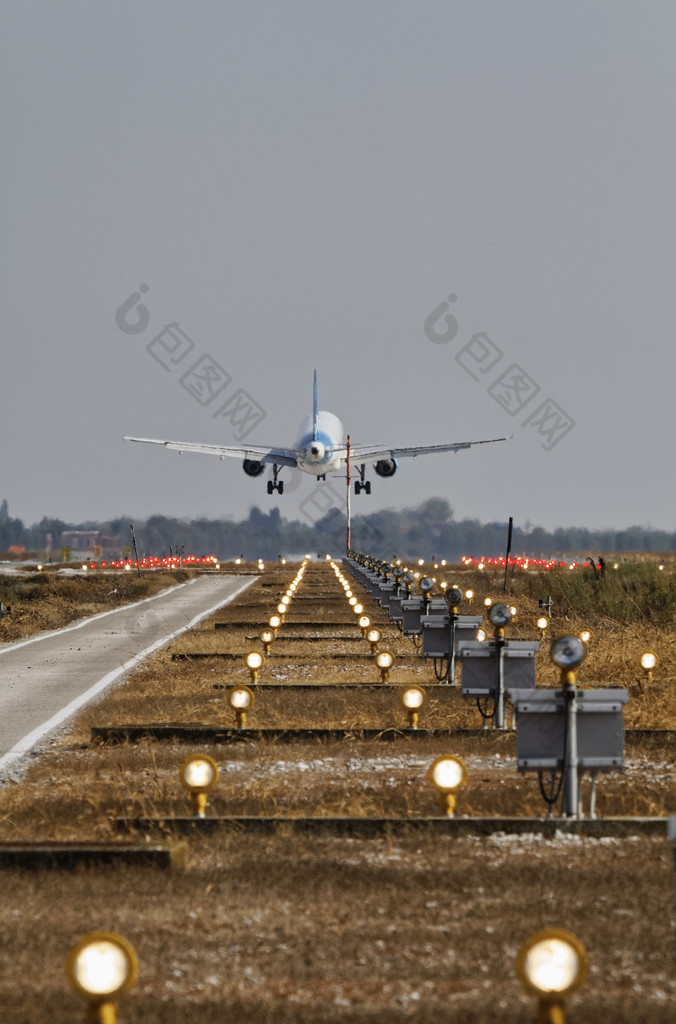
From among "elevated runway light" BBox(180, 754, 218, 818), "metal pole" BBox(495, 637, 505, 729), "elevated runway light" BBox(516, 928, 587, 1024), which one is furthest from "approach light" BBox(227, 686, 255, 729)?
"elevated runway light" BBox(516, 928, 587, 1024)

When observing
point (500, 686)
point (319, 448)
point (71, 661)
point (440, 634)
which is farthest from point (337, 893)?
point (319, 448)

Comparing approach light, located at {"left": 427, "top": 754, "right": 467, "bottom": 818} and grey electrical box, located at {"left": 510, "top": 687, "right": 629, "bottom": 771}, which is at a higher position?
grey electrical box, located at {"left": 510, "top": 687, "right": 629, "bottom": 771}

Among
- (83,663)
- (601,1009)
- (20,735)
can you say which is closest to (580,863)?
(601,1009)

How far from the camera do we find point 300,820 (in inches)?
367

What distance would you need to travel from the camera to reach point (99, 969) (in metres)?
4.81

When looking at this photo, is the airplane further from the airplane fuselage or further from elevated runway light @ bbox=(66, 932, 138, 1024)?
elevated runway light @ bbox=(66, 932, 138, 1024)

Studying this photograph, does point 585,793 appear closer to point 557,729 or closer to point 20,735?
point 557,729

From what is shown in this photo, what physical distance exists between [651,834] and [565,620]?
71.7 ft

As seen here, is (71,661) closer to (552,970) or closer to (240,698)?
(240,698)

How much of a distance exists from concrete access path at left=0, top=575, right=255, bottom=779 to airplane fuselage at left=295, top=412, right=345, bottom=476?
2767 centimetres

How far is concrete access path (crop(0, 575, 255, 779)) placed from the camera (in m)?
15.8

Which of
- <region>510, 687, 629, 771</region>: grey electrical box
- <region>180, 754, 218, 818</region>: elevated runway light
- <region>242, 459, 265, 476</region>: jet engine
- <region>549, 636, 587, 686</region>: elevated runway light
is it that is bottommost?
<region>180, 754, 218, 818</region>: elevated runway light

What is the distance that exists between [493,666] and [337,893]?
6559 millimetres

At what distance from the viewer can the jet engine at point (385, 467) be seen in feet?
262
